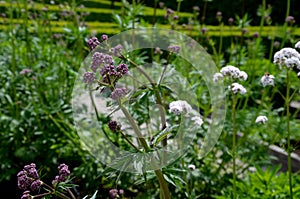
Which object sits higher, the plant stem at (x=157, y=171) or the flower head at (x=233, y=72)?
the flower head at (x=233, y=72)

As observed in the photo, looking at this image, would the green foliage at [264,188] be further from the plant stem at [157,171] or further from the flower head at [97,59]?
the flower head at [97,59]

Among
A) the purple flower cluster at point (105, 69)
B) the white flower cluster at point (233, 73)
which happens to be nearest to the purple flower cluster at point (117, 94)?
the purple flower cluster at point (105, 69)

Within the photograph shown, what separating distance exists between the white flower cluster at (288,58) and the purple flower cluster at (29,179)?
93cm

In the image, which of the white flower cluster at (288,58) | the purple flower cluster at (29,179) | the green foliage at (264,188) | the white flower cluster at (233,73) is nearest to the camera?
the purple flower cluster at (29,179)

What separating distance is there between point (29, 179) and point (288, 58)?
38.3 inches

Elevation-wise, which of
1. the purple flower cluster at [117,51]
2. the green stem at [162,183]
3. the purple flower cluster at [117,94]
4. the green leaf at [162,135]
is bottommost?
the green stem at [162,183]

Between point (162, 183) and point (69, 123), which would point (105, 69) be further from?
point (69, 123)

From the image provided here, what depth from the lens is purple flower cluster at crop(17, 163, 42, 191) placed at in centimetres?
114

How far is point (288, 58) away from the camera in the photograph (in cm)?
162

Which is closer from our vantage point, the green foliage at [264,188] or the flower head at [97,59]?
the flower head at [97,59]

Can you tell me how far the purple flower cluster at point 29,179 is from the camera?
1143 millimetres

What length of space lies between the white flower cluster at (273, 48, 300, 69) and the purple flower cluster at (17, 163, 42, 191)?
36.5 inches

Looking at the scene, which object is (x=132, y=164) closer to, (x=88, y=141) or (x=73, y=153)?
(x=88, y=141)

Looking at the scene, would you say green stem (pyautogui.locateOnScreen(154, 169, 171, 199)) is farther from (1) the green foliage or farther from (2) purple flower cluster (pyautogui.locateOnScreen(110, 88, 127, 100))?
(1) the green foliage
